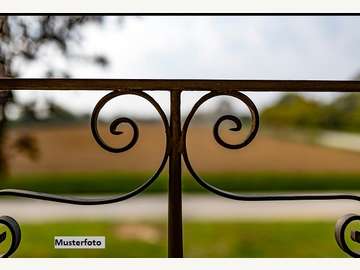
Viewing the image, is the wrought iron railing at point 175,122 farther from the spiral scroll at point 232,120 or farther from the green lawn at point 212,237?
the green lawn at point 212,237

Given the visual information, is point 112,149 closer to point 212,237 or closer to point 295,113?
point 212,237

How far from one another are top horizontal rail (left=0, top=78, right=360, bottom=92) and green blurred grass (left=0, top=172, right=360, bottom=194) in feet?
13.6

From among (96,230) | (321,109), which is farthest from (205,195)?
(321,109)

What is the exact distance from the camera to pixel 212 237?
423 centimetres

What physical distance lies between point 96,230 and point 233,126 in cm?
343

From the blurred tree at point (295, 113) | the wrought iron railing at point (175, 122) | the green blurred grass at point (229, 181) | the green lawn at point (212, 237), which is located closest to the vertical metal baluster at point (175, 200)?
the wrought iron railing at point (175, 122)

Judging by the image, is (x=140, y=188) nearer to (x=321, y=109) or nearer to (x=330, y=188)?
(x=330, y=188)

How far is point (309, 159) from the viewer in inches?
282

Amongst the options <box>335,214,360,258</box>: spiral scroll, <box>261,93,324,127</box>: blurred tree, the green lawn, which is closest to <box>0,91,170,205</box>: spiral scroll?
<box>335,214,360,258</box>: spiral scroll

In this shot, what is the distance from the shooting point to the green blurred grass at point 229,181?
546cm

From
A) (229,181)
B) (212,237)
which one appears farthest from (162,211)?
(229,181)

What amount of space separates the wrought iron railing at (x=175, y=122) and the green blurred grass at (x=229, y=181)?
13.5ft

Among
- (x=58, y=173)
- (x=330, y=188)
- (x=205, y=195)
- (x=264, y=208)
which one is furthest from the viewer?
(x=330, y=188)
